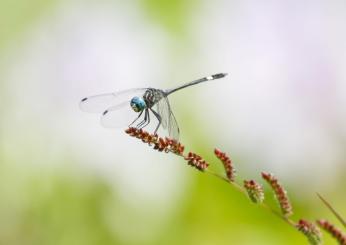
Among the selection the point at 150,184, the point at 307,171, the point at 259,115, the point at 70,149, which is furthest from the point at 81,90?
the point at 307,171

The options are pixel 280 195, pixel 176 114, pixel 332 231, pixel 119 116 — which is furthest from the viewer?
pixel 176 114

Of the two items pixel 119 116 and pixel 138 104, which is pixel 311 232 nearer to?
pixel 138 104

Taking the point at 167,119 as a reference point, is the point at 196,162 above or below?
below

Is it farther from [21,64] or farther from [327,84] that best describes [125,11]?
[327,84]

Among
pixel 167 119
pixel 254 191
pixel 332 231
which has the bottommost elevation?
pixel 332 231

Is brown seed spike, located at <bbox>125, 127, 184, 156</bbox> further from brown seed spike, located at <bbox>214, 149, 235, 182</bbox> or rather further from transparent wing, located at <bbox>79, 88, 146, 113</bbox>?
transparent wing, located at <bbox>79, 88, 146, 113</bbox>

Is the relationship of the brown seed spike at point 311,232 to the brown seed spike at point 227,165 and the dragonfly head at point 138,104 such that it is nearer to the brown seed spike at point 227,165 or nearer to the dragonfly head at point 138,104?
the brown seed spike at point 227,165

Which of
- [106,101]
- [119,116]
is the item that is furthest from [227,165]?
[106,101]
